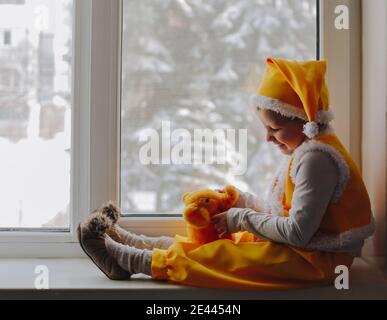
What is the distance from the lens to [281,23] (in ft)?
4.79

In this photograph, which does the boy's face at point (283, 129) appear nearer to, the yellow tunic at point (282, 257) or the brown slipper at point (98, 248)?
the yellow tunic at point (282, 257)

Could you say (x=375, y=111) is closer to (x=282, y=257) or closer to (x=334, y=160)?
(x=334, y=160)

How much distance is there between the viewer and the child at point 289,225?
3.88ft

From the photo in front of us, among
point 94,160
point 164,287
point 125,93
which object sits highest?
point 125,93

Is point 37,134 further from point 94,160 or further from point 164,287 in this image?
point 164,287

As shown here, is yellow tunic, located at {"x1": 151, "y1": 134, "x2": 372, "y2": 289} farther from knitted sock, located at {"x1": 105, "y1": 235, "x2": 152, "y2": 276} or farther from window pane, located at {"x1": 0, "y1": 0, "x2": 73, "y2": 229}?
window pane, located at {"x1": 0, "y1": 0, "x2": 73, "y2": 229}

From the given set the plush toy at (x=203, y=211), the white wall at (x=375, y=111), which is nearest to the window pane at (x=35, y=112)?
the plush toy at (x=203, y=211)

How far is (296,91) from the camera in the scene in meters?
1.21

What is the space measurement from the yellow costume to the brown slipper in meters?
0.08

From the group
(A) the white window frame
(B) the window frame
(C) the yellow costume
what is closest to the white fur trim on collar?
(C) the yellow costume

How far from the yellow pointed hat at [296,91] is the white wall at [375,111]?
167 mm

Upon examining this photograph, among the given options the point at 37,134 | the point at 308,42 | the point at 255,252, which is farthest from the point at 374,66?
the point at 37,134

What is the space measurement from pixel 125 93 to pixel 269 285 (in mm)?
572

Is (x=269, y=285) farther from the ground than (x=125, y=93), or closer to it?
closer to it
